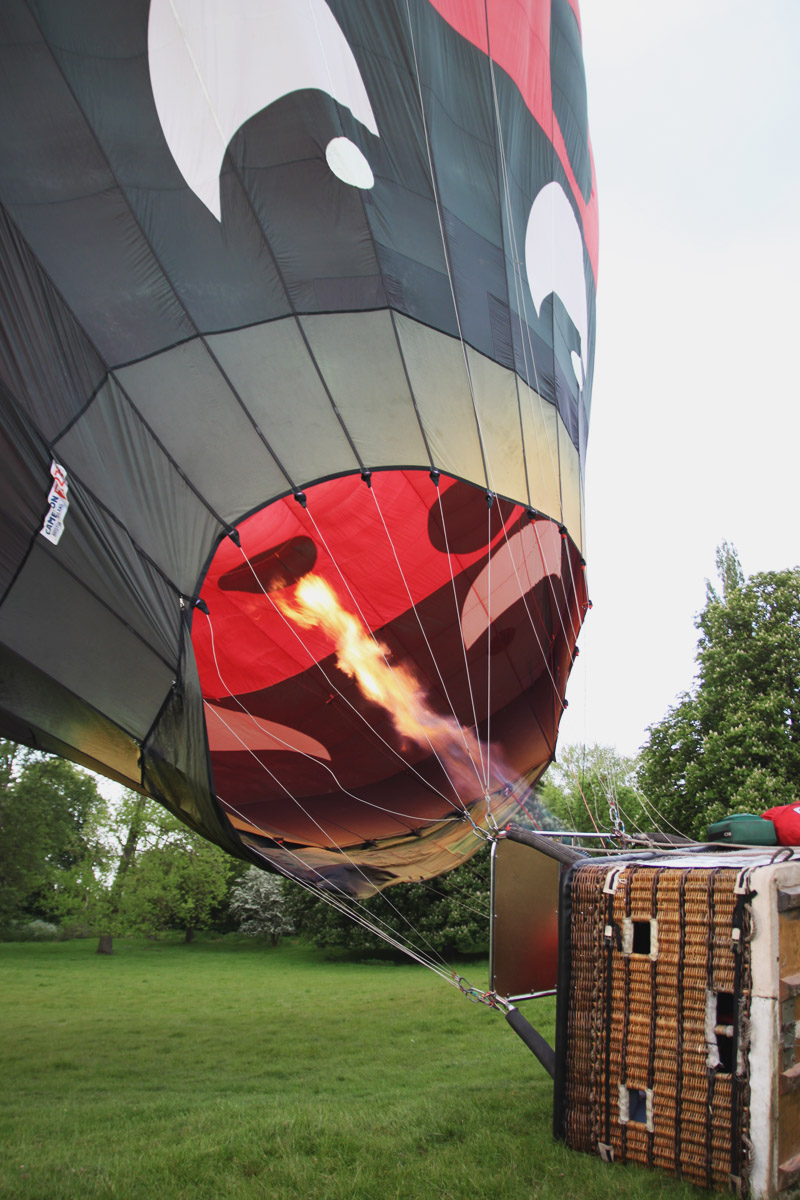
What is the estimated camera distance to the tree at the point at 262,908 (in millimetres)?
24438

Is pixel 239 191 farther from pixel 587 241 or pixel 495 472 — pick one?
pixel 587 241

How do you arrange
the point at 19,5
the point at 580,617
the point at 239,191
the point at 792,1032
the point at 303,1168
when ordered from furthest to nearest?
the point at 580,617 < the point at 239,191 < the point at 19,5 < the point at 303,1168 < the point at 792,1032

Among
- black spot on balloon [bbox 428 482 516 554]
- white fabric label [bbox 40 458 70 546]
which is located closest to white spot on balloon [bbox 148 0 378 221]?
white fabric label [bbox 40 458 70 546]

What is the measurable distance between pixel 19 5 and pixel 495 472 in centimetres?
382

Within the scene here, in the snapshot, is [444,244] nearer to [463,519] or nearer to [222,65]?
[222,65]

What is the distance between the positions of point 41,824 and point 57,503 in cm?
1913

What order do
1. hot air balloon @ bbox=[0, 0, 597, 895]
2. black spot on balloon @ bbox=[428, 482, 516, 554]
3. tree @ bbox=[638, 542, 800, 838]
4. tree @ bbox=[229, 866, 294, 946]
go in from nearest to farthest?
1. hot air balloon @ bbox=[0, 0, 597, 895]
2. black spot on balloon @ bbox=[428, 482, 516, 554]
3. tree @ bbox=[638, 542, 800, 838]
4. tree @ bbox=[229, 866, 294, 946]

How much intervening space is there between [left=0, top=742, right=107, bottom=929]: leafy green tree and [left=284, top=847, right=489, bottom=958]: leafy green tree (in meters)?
6.81

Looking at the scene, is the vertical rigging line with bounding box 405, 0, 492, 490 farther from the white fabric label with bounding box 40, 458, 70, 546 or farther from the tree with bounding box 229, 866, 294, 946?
the tree with bounding box 229, 866, 294, 946

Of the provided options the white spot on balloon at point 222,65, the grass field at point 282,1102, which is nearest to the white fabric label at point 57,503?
the white spot on balloon at point 222,65

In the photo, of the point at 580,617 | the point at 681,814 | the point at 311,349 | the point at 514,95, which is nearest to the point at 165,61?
the point at 311,349

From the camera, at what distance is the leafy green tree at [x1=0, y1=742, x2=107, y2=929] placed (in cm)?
2019

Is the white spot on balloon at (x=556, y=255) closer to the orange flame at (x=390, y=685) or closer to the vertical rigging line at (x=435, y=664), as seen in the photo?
the vertical rigging line at (x=435, y=664)

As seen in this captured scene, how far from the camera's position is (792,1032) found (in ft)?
8.78
